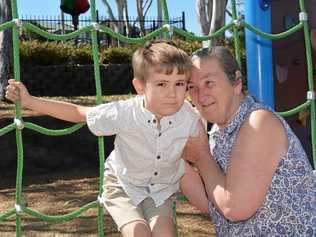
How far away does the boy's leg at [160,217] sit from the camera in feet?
4.58

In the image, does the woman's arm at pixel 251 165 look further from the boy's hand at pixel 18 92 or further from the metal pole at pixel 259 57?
the metal pole at pixel 259 57

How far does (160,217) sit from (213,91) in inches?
13.2

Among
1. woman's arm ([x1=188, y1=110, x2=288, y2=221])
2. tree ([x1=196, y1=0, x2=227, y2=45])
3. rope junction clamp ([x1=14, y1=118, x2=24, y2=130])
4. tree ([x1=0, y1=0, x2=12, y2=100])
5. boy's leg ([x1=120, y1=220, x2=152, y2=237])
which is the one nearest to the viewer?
woman's arm ([x1=188, y1=110, x2=288, y2=221])

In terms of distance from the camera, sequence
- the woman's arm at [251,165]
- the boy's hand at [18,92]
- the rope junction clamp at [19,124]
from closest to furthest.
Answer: the woman's arm at [251,165]
the boy's hand at [18,92]
the rope junction clamp at [19,124]

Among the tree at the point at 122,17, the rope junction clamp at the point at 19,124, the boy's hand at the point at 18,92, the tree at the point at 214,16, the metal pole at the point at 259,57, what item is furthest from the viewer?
the tree at the point at 122,17

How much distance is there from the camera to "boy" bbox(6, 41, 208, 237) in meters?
1.38

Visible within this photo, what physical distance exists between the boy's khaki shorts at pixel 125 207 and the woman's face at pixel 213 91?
0.86 feet

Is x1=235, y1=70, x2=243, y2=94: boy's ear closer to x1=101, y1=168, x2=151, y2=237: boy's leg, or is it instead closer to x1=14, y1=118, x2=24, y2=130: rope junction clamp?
x1=101, y1=168, x2=151, y2=237: boy's leg

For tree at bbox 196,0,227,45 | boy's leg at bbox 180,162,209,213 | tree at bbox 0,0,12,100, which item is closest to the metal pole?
boy's leg at bbox 180,162,209,213

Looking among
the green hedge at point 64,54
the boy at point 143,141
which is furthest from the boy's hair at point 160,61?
the green hedge at point 64,54

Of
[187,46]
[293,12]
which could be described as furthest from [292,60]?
[187,46]

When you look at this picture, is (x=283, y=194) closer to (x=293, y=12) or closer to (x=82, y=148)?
(x=293, y=12)

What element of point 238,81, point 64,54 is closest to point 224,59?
point 238,81

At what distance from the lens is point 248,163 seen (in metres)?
1.26
